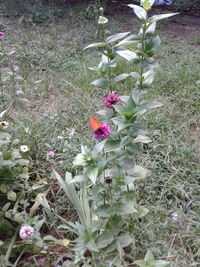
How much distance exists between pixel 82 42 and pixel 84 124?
6.02 feet

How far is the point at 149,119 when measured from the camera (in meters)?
2.42

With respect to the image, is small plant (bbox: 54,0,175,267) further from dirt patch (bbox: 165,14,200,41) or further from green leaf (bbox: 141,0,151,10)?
dirt patch (bbox: 165,14,200,41)

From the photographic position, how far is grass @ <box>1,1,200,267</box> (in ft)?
5.37

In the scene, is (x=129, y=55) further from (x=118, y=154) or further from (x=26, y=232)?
(x=26, y=232)

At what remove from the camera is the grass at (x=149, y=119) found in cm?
164

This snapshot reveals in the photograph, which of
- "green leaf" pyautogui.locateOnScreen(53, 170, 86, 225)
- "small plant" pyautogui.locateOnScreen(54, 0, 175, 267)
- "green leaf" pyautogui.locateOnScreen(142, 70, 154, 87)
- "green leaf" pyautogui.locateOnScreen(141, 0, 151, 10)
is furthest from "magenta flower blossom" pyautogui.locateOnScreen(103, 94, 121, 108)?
"green leaf" pyautogui.locateOnScreen(53, 170, 86, 225)

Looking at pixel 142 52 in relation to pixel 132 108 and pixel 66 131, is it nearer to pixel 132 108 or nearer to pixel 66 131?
pixel 132 108

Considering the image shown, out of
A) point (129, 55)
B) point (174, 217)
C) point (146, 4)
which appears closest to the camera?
point (146, 4)

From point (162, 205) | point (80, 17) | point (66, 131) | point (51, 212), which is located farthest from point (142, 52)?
point (80, 17)

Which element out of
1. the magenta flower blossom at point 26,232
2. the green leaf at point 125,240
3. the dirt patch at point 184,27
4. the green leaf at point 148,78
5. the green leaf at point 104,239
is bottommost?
the dirt patch at point 184,27

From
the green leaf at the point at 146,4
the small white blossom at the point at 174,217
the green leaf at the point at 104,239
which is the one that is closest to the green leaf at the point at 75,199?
the green leaf at the point at 104,239

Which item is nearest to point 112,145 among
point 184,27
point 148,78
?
point 148,78

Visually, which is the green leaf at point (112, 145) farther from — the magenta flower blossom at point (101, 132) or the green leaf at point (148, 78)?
the green leaf at point (148, 78)

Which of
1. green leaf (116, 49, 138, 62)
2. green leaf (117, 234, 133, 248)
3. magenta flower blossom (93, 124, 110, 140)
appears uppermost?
green leaf (116, 49, 138, 62)
